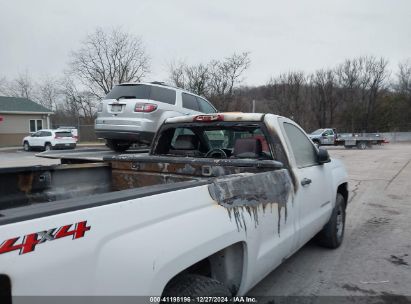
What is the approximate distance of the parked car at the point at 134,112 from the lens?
8844mm

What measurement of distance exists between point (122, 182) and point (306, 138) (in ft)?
7.27

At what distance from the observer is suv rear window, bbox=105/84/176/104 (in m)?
9.27

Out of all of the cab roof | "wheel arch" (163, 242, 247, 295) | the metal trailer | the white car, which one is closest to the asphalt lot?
"wheel arch" (163, 242, 247, 295)

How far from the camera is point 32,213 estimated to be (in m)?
1.47

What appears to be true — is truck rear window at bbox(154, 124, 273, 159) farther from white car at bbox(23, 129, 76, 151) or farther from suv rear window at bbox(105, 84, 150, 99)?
white car at bbox(23, 129, 76, 151)

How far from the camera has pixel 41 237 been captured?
4.74ft

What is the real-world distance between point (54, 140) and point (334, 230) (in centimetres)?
2719

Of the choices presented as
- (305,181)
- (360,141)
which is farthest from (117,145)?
(360,141)

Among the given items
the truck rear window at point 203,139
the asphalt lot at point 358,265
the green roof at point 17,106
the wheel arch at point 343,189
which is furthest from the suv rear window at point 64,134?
the wheel arch at point 343,189

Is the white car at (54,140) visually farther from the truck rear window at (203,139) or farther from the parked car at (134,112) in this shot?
the truck rear window at (203,139)

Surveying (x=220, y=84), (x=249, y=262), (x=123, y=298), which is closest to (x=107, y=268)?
(x=123, y=298)

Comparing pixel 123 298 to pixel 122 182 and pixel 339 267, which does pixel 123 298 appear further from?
pixel 339 267

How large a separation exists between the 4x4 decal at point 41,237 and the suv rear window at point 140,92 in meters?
7.87

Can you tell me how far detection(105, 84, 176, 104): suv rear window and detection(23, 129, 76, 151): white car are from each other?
20.6 metres
